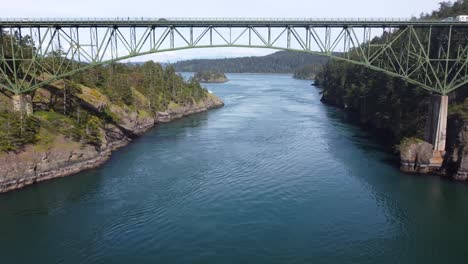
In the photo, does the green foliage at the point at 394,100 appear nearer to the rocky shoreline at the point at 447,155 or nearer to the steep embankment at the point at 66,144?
the rocky shoreline at the point at 447,155

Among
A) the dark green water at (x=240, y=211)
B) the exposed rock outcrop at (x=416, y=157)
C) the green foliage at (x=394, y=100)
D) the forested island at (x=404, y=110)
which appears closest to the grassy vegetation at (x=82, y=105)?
the dark green water at (x=240, y=211)

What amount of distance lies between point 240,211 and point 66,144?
Answer: 25.0 meters

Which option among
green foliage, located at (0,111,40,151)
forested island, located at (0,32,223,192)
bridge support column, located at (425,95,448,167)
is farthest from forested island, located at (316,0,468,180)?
green foliage, located at (0,111,40,151)

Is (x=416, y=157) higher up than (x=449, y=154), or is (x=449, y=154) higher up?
(x=449, y=154)

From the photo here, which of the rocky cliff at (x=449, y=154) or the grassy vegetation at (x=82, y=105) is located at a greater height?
the grassy vegetation at (x=82, y=105)

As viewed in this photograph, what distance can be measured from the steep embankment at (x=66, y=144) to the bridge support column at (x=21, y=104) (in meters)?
1.47

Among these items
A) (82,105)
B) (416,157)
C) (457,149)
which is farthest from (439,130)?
(82,105)

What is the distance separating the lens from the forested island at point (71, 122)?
4359 centimetres

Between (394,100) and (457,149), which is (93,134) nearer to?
(457,149)

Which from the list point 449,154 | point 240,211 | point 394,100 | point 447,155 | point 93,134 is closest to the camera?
point 240,211

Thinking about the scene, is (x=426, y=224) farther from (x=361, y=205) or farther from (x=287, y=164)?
(x=287, y=164)

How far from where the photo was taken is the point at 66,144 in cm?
4903

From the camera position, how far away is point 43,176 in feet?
148

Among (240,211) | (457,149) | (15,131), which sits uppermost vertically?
(15,131)
